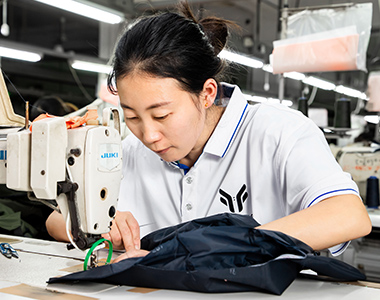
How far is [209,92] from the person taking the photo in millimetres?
1368

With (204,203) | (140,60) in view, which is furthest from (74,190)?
(204,203)

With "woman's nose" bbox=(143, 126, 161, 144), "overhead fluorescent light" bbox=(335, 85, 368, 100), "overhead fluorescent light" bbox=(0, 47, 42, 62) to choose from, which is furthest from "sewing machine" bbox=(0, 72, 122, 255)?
"overhead fluorescent light" bbox=(335, 85, 368, 100)

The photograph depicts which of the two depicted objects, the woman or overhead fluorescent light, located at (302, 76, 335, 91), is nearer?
the woman

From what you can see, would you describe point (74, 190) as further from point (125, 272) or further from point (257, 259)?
point (257, 259)

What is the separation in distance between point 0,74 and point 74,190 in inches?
19.9

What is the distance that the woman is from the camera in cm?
117

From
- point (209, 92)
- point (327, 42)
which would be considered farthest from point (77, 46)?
point (209, 92)

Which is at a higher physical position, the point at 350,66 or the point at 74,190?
the point at 350,66

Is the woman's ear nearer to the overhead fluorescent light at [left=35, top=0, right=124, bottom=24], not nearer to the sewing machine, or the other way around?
the sewing machine

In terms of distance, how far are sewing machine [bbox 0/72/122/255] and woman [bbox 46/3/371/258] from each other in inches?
5.3

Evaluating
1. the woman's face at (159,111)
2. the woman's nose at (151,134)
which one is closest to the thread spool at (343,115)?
the woman's face at (159,111)

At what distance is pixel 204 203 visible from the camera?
1466 mm

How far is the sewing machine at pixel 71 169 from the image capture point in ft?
3.45

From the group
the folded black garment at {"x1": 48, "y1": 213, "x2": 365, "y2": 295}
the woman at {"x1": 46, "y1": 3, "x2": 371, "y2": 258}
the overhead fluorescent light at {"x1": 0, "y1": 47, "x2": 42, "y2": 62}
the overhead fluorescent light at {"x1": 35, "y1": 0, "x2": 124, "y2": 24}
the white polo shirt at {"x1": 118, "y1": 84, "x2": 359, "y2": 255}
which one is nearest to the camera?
the folded black garment at {"x1": 48, "y1": 213, "x2": 365, "y2": 295}
